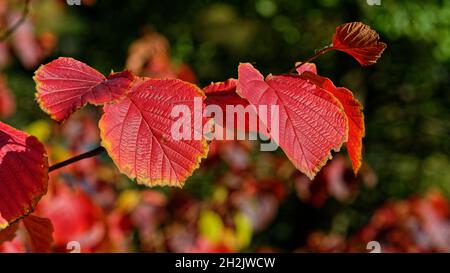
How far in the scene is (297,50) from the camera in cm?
380

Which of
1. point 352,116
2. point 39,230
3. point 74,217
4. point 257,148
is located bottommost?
point 257,148

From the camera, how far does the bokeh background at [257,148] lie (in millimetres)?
1812

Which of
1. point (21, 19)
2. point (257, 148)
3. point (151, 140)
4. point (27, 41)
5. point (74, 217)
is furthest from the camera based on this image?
point (257, 148)

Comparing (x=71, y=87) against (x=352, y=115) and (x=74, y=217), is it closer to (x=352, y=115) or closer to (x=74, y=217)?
(x=352, y=115)

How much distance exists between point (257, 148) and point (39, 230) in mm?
3162

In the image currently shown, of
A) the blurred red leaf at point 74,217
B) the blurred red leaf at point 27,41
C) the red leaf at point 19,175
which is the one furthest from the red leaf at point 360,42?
the blurred red leaf at point 27,41

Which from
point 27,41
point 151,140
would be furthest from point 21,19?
point 27,41

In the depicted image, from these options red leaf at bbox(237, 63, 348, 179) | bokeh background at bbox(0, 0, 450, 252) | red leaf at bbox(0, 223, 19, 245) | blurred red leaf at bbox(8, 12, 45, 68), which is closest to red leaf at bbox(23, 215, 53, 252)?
red leaf at bbox(0, 223, 19, 245)

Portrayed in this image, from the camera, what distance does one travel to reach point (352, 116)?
0.59 metres

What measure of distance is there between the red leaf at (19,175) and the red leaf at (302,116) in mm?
179

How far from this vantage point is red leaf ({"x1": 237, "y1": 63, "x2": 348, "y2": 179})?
535 millimetres

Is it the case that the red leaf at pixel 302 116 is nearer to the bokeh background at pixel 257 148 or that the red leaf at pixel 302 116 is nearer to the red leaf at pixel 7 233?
the red leaf at pixel 7 233

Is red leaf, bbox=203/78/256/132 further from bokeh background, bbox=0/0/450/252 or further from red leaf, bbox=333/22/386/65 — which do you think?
bokeh background, bbox=0/0/450/252
